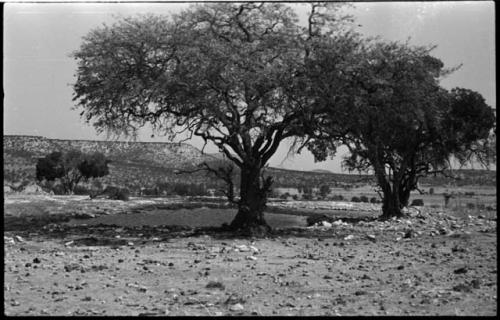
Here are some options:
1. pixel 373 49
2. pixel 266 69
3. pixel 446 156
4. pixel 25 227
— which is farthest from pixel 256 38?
pixel 446 156

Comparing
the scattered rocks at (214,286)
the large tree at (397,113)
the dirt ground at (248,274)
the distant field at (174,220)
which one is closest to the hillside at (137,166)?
the distant field at (174,220)

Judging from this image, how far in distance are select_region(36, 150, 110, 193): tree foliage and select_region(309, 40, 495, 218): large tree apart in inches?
1255

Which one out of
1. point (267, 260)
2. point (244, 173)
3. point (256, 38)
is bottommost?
point (267, 260)

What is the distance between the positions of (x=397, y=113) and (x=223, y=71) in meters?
5.69

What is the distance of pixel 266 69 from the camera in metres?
16.5

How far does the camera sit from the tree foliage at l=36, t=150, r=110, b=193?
52.0m

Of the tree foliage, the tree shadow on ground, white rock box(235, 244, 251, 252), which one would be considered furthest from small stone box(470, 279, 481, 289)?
the tree foliage

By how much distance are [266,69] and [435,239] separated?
21.6 ft

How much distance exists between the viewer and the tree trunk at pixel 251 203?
731 inches

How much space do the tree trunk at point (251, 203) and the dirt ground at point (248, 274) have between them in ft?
2.50

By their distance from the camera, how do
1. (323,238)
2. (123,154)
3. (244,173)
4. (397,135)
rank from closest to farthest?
(323,238)
(244,173)
(397,135)
(123,154)

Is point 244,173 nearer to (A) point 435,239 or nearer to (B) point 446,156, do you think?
(A) point 435,239

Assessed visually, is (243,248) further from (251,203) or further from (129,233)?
(129,233)

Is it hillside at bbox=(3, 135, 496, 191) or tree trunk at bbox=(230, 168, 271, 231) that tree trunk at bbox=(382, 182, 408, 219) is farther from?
hillside at bbox=(3, 135, 496, 191)
